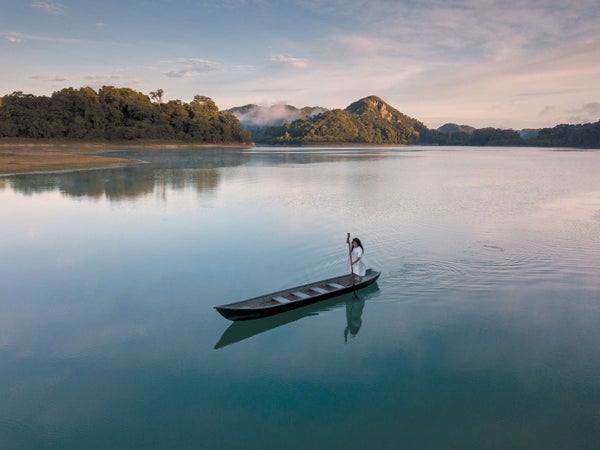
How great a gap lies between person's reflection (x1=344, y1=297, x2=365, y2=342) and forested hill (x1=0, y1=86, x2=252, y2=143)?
100.0 m

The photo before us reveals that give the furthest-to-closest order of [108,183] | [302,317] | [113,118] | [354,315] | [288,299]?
1. [113,118]
2. [108,183]
3. [354,315]
4. [302,317]
5. [288,299]

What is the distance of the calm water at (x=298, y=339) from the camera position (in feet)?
20.8

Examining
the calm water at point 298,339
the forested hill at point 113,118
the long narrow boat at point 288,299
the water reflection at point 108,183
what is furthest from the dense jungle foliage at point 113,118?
the long narrow boat at point 288,299

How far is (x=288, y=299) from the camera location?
10000 millimetres

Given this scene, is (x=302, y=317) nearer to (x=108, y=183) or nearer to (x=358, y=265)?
(x=358, y=265)

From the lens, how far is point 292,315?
33.4 feet

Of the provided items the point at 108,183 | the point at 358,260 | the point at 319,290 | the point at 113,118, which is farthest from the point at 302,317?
the point at 113,118

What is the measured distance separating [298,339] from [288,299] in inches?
Answer: 46.3

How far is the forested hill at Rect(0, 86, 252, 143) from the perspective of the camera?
295 ft

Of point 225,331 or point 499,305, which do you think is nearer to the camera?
point 225,331

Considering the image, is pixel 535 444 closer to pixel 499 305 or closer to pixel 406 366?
pixel 406 366

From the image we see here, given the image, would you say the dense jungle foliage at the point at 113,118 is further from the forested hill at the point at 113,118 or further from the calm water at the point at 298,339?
the calm water at the point at 298,339

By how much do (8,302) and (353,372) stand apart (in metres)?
9.37

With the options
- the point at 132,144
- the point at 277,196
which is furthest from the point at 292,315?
the point at 132,144
